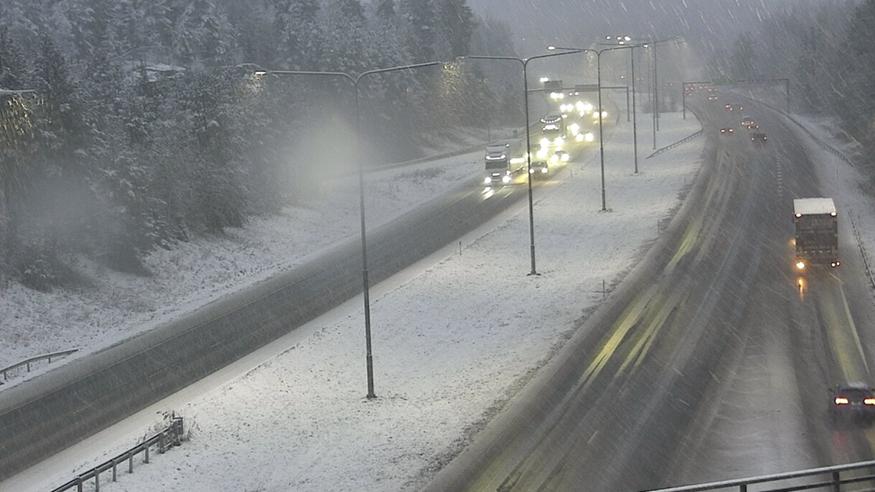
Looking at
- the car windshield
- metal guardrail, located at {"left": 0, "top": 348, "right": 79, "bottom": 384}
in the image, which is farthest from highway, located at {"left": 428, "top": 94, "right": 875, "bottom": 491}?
metal guardrail, located at {"left": 0, "top": 348, "right": 79, "bottom": 384}

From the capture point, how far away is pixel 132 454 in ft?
95.8

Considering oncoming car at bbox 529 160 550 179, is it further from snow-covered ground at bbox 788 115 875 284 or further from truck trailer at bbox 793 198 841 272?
truck trailer at bbox 793 198 841 272

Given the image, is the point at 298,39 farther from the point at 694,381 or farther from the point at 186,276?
the point at 694,381

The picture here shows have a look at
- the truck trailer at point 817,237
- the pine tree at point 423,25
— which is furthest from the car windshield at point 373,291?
the pine tree at point 423,25

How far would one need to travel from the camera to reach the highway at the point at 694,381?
28.4 metres

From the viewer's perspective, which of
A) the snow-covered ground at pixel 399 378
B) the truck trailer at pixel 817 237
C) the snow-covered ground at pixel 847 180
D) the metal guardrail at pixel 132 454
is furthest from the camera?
the snow-covered ground at pixel 847 180

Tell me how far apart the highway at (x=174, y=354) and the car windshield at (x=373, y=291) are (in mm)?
187

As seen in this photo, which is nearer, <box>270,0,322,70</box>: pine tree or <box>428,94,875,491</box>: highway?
<box>428,94,875,491</box>: highway

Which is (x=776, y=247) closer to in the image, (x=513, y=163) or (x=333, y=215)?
(x=333, y=215)

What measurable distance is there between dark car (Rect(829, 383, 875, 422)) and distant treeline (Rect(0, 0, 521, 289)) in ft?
93.6

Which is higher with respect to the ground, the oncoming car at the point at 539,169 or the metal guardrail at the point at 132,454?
the oncoming car at the point at 539,169

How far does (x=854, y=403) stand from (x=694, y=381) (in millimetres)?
6215

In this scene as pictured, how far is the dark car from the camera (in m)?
31.2

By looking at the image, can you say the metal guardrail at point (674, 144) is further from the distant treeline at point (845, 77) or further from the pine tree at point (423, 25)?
the pine tree at point (423, 25)
